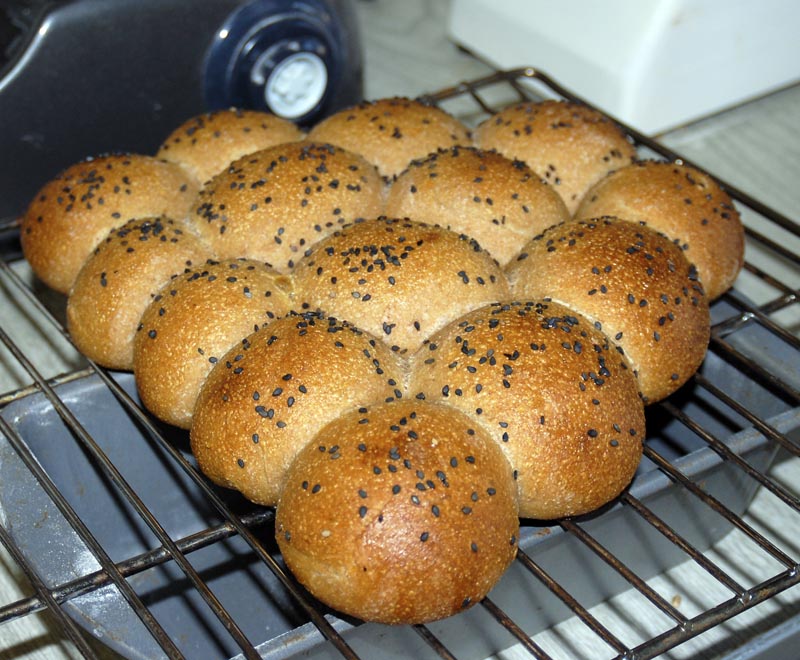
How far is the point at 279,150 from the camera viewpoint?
1418 millimetres

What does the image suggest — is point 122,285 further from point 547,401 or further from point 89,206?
point 547,401

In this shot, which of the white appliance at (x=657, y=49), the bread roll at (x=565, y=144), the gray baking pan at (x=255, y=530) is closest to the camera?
the gray baking pan at (x=255, y=530)

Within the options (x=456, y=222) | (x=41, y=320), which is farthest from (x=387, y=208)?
(x=41, y=320)

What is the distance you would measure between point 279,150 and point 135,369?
38 centimetres

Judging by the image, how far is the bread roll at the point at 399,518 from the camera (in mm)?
956

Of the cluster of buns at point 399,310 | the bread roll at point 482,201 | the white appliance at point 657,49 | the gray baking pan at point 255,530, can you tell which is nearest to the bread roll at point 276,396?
the cluster of buns at point 399,310

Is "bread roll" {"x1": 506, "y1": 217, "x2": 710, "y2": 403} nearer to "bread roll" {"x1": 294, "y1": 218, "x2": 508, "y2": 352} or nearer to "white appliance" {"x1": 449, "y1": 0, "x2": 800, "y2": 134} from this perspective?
"bread roll" {"x1": 294, "y1": 218, "x2": 508, "y2": 352}

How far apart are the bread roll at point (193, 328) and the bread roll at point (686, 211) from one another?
495 mm

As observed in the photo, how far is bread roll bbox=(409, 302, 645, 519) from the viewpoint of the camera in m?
1.07

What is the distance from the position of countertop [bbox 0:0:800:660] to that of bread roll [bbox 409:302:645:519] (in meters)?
0.26

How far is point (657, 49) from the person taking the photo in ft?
6.72

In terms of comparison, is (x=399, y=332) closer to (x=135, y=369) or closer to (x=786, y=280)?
(x=135, y=369)

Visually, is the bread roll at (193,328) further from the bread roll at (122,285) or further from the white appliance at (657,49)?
the white appliance at (657,49)

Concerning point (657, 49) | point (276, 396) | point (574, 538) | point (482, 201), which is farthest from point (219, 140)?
point (657, 49)
